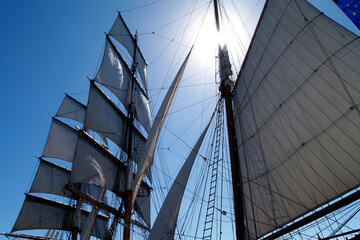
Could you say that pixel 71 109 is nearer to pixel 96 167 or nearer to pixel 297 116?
pixel 96 167

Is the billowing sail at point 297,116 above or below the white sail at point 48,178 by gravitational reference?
below

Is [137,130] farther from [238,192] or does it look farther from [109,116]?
[238,192]

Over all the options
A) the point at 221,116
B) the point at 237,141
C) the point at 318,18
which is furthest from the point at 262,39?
the point at 237,141

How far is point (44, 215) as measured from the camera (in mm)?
24328

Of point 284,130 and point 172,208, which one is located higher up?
point 284,130

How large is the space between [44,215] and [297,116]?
2670cm

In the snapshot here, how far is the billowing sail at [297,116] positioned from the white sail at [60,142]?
868 inches

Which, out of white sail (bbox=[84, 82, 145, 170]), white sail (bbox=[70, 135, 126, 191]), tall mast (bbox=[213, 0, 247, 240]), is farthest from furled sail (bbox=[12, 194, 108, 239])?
tall mast (bbox=[213, 0, 247, 240])

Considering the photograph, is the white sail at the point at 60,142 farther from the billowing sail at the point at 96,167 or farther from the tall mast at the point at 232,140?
the tall mast at the point at 232,140

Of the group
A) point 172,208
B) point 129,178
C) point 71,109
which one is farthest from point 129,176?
point 71,109

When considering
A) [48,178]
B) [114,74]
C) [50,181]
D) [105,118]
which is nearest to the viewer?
[105,118]

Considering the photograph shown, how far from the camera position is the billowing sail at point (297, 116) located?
21.3 feet

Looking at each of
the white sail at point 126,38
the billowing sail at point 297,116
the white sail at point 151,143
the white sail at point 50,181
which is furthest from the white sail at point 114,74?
the billowing sail at point 297,116

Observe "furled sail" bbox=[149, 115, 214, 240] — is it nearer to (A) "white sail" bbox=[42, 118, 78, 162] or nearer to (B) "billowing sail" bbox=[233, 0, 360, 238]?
(B) "billowing sail" bbox=[233, 0, 360, 238]
